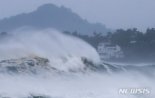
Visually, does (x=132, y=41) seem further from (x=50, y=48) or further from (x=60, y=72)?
(x=60, y=72)

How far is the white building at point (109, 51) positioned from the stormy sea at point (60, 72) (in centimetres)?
194

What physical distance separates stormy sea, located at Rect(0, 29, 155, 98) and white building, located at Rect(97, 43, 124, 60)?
1944mm

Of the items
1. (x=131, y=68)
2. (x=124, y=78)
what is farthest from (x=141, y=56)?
(x=124, y=78)

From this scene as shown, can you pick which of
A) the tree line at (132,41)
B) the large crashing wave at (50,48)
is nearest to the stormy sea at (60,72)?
the large crashing wave at (50,48)

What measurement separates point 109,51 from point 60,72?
685 cm

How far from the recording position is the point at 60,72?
15.8 m

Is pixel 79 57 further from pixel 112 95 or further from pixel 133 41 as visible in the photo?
pixel 133 41

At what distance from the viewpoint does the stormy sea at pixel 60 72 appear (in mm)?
14000

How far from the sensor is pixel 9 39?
1833 centimetres

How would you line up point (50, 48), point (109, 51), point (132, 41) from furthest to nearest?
point (132, 41)
point (109, 51)
point (50, 48)

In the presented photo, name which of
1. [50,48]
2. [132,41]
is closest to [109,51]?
[132,41]

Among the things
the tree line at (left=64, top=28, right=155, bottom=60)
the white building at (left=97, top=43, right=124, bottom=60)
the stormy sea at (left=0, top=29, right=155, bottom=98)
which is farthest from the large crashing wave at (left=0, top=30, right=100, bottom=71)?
the tree line at (left=64, top=28, right=155, bottom=60)

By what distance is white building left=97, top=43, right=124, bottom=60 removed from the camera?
2155cm

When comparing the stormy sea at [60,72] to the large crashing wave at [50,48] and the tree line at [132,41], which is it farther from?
the tree line at [132,41]
